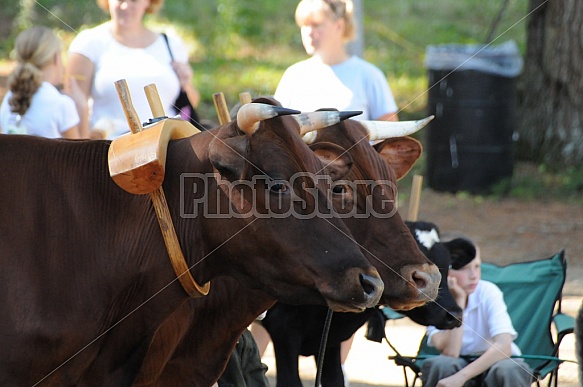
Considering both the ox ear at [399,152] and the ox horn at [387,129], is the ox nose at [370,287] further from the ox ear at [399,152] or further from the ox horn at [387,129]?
the ox ear at [399,152]

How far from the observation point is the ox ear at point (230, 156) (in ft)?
9.50

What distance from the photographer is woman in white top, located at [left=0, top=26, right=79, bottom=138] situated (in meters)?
5.05

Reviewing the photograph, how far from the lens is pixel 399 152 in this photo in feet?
14.3

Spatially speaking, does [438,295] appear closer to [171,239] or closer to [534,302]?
[534,302]

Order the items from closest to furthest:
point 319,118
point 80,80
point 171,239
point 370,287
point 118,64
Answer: point 370,287 < point 171,239 < point 319,118 < point 118,64 < point 80,80

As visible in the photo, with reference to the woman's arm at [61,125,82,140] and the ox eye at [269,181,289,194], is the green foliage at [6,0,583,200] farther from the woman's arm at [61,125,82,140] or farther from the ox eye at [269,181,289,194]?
the ox eye at [269,181,289,194]

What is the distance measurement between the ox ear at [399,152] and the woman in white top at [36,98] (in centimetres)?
184

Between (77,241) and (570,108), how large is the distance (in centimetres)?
860

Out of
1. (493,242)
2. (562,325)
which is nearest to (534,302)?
(562,325)

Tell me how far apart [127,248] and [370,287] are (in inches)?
32.6

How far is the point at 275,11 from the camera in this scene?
1789 cm

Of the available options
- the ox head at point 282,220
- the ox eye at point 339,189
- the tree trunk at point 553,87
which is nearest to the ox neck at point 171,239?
the ox head at point 282,220

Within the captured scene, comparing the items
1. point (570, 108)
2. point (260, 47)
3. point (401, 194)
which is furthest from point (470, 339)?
point (260, 47)

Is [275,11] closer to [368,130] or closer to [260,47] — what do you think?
[260,47]
